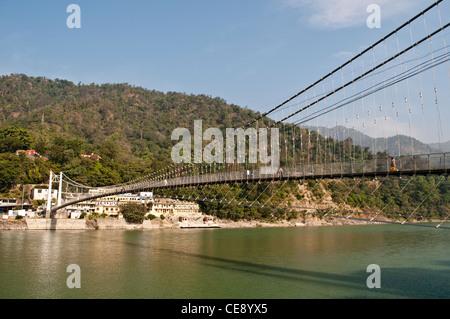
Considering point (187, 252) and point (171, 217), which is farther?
point (171, 217)

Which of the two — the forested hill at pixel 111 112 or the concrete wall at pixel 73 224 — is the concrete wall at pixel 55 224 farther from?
the forested hill at pixel 111 112

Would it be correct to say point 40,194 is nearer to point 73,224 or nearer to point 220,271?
point 73,224

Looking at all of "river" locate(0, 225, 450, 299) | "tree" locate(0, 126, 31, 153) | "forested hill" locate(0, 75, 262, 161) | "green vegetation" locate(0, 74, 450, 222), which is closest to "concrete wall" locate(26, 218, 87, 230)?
"green vegetation" locate(0, 74, 450, 222)

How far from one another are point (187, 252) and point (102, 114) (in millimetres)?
74619

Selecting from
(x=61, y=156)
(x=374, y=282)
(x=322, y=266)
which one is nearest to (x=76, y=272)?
(x=322, y=266)

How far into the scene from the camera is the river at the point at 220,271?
11602mm

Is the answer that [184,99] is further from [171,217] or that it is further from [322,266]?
[322,266]

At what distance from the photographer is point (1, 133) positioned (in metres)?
49.3

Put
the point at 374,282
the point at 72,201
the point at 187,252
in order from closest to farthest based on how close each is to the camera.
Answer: the point at 374,282
the point at 187,252
the point at 72,201

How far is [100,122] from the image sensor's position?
83938 millimetres

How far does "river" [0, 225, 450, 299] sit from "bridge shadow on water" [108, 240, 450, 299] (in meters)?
0.03

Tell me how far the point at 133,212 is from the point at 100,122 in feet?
176

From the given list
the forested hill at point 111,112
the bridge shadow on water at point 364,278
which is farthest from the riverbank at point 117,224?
the forested hill at point 111,112
